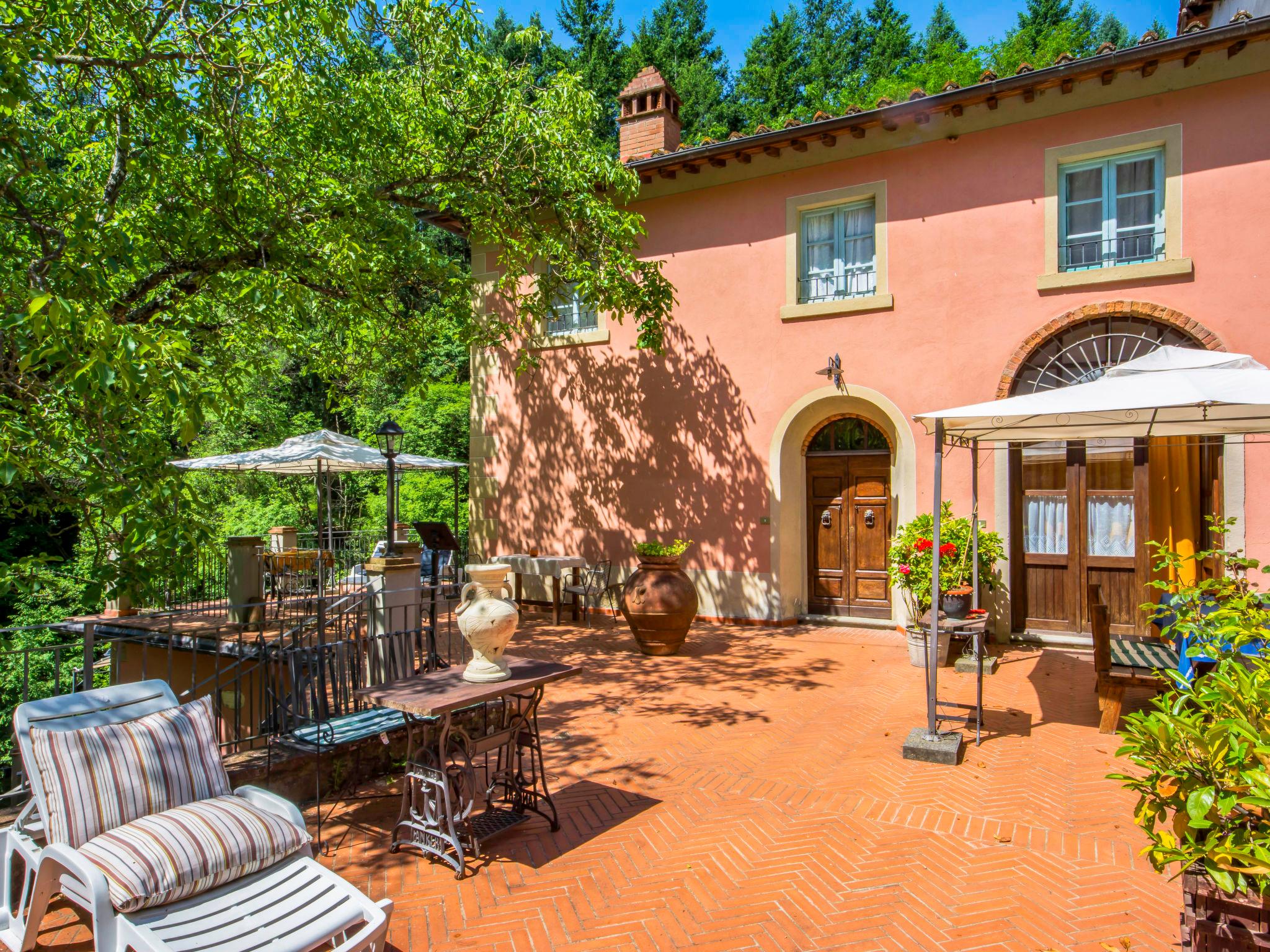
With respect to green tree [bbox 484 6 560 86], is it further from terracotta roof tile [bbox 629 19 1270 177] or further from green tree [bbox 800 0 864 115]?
terracotta roof tile [bbox 629 19 1270 177]

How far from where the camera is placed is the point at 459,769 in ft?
14.3

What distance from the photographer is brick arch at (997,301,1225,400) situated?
27.1 feet

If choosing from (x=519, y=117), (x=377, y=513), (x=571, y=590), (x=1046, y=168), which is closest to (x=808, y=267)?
(x=1046, y=168)

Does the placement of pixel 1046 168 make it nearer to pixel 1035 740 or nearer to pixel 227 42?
pixel 1035 740

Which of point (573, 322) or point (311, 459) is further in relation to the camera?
point (573, 322)

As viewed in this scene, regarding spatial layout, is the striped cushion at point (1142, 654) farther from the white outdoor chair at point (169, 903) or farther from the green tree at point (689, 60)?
the green tree at point (689, 60)

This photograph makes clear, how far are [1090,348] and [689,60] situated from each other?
18993 mm

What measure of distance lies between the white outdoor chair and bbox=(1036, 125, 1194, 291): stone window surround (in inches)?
362

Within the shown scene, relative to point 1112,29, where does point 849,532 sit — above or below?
below

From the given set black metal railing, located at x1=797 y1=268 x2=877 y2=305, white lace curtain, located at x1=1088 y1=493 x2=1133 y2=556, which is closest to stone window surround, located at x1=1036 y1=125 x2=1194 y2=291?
black metal railing, located at x1=797 y1=268 x2=877 y2=305

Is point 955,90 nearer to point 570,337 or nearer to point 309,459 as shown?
point 570,337

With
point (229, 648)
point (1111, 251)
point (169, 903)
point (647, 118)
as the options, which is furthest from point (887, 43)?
point (169, 903)

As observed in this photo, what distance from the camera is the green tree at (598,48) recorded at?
2223 cm

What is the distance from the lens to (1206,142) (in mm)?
8383
